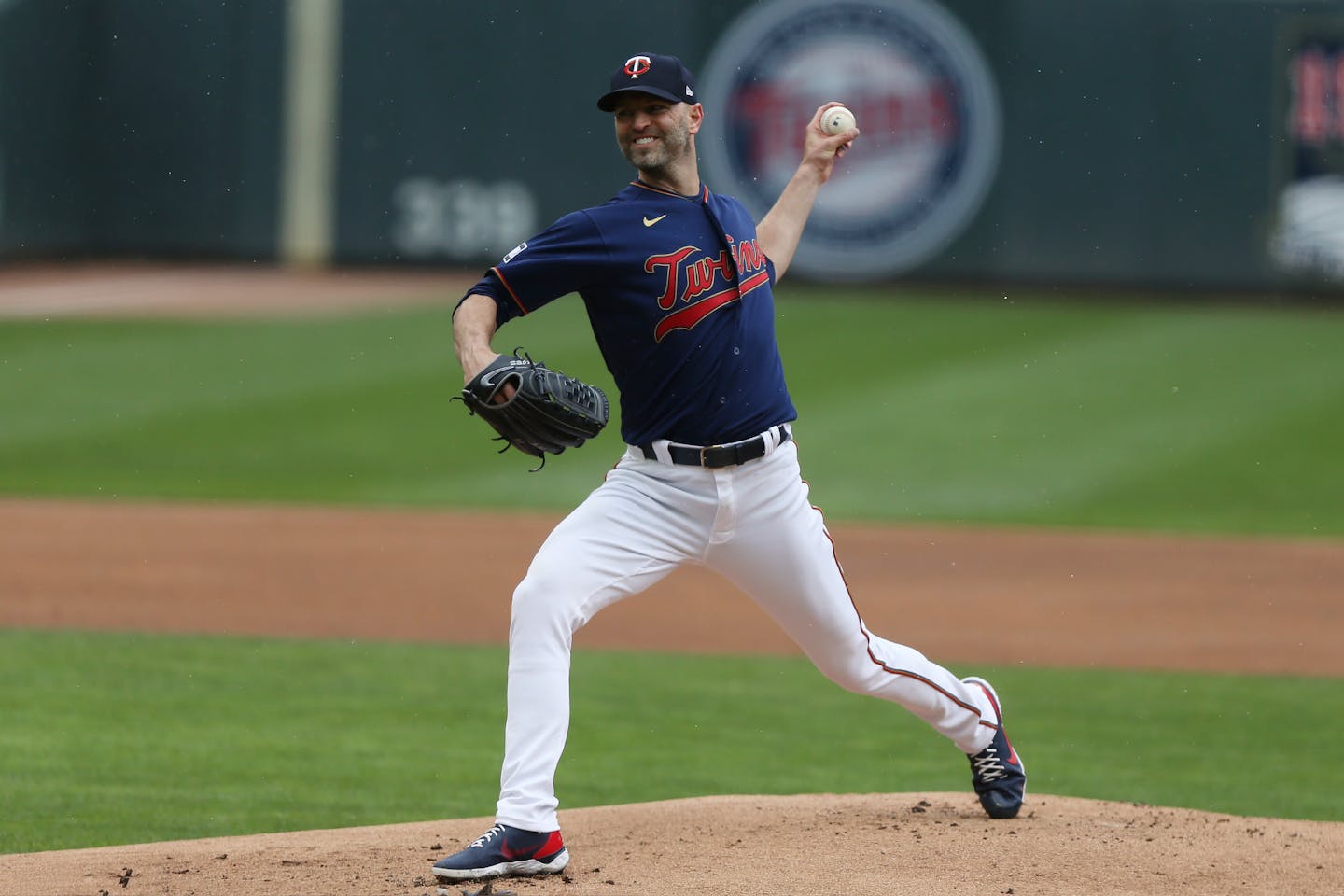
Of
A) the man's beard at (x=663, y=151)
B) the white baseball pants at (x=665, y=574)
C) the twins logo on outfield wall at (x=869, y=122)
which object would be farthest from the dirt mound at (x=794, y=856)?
the twins logo on outfield wall at (x=869, y=122)

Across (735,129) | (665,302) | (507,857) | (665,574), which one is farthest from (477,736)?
(735,129)

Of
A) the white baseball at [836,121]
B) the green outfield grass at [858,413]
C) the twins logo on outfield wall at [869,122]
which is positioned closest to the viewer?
the white baseball at [836,121]

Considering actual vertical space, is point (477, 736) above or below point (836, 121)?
below

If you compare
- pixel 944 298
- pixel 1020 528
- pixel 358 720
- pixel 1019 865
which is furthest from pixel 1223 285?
pixel 1019 865

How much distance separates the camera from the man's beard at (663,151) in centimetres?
458

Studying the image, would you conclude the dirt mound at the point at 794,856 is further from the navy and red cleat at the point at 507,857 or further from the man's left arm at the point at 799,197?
the man's left arm at the point at 799,197

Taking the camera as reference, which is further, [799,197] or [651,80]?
[799,197]

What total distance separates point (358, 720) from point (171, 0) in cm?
1678

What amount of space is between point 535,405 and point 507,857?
1.02 meters

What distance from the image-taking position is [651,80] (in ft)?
14.7

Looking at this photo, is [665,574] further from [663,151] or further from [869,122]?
[869,122]

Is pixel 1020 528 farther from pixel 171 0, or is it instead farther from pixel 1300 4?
pixel 171 0

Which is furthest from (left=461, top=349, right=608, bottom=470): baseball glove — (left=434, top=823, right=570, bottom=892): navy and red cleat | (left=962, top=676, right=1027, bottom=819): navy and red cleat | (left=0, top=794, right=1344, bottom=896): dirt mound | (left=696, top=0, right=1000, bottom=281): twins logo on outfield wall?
(left=696, top=0, right=1000, bottom=281): twins logo on outfield wall

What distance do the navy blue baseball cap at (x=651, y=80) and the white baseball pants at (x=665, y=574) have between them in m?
0.86
